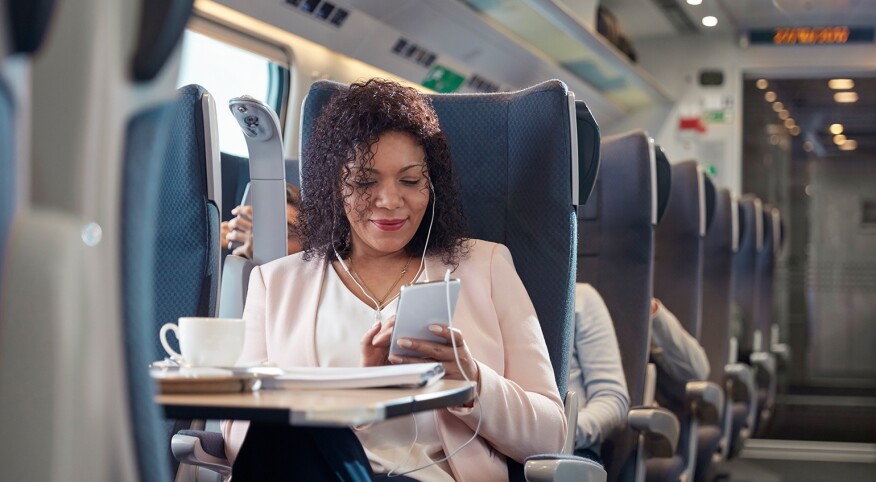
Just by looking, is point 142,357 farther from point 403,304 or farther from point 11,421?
point 403,304

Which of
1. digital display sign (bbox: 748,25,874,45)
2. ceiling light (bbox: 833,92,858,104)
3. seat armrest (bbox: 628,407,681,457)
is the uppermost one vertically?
digital display sign (bbox: 748,25,874,45)

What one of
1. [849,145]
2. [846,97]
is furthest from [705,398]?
[846,97]

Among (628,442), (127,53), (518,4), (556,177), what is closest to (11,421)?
(127,53)

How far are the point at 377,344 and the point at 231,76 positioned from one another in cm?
376

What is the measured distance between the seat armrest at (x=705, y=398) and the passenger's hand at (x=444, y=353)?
2.27 metres

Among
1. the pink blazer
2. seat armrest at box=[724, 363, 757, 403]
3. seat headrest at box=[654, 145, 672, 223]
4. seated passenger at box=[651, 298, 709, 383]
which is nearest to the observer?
the pink blazer

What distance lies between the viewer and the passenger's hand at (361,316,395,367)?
5.76 ft

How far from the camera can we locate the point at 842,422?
9305mm

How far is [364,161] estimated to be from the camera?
2189 mm

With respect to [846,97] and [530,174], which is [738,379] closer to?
[530,174]

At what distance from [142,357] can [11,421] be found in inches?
3.5

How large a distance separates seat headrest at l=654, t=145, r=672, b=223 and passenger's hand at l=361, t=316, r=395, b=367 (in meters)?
1.92

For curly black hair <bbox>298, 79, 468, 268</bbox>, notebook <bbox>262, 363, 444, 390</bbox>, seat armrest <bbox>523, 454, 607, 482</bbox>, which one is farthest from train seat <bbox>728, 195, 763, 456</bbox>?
notebook <bbox>262, 363, 444, 390</bbox>

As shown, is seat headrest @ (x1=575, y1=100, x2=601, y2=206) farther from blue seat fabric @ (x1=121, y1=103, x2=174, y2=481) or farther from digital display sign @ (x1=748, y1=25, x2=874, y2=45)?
digital display sign @ (x1=748, y1=25, x2=874, y2=45)
